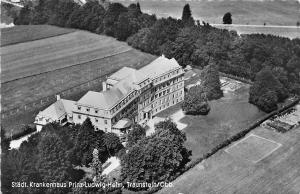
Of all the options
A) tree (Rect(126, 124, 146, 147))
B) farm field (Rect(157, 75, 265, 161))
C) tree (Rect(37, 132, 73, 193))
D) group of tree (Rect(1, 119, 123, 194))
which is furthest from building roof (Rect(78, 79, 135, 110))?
tree (Rect(37, 132, 73, 193))

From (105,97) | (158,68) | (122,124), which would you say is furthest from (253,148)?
(105,97)

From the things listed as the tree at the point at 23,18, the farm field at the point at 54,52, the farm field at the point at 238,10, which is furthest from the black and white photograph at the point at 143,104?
the farm field at the point at 238,10

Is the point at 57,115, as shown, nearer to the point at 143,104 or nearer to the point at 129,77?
the point at 129,77

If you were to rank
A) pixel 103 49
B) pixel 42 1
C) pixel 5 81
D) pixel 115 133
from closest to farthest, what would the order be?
pixel 115 133 → pixel 5 81 → pixel 103 49 → pixel 42 1

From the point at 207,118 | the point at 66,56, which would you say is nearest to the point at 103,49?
the point at 66,56

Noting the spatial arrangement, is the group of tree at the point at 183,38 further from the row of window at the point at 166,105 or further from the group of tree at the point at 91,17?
the row of window at the point at 166,105

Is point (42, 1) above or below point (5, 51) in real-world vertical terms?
above

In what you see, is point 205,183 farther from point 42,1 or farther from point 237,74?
point 42,1
